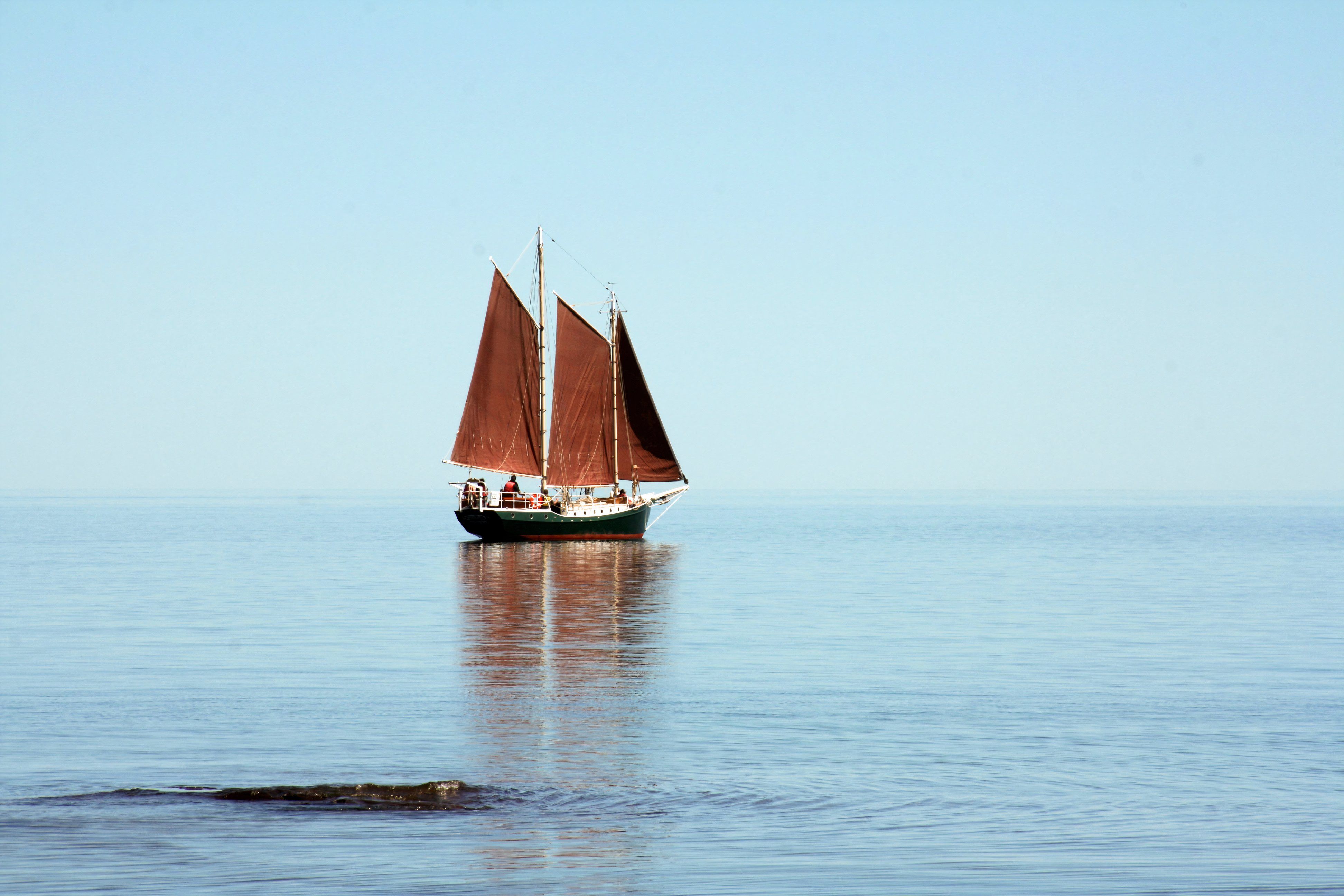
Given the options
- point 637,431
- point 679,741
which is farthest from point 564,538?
point 679,741

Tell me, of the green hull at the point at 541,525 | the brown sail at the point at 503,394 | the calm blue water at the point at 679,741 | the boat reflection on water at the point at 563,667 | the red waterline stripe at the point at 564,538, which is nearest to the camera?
the calm blue water at the point at 679,741

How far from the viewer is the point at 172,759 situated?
21656 mm

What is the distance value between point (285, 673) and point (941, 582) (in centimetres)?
4129

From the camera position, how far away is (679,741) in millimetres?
23531

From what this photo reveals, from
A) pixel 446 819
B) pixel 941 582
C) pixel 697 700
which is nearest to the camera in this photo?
pixel 446 819

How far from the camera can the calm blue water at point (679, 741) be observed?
1606 centimetres

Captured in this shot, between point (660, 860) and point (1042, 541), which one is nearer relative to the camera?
point (660, 860)

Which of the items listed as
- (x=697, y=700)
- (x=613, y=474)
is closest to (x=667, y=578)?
(x=613, y=474)

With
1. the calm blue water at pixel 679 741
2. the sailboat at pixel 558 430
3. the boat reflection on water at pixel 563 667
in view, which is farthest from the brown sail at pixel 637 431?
the calm blue water at pixel 679 741

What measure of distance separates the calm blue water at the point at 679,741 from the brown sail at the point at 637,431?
42436 millimetres

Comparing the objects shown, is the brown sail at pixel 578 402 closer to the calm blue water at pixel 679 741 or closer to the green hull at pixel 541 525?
the green hull at pixel 541 525

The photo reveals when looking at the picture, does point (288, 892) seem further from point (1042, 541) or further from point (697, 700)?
point (1042, 541)

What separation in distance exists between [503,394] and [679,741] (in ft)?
244

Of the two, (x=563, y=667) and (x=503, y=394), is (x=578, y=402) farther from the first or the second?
(x=563, y=667)
